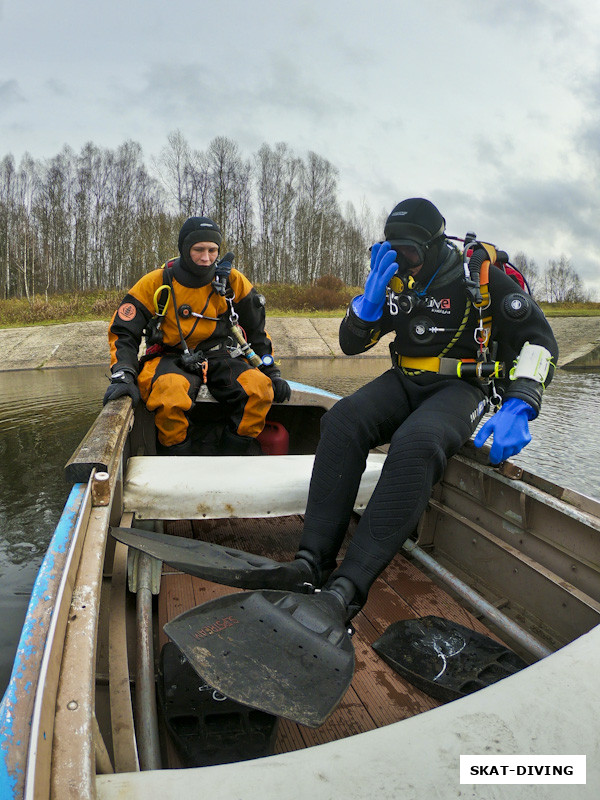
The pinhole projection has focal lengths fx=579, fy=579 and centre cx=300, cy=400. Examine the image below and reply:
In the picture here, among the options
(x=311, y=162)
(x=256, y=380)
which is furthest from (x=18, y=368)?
(x=311, y=162)

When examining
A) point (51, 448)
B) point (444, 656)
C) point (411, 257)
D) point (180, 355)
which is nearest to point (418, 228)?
point (411, 257)

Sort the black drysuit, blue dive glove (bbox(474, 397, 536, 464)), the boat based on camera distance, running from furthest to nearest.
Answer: blue dive glove (bbox(474, 397, 536, 464)), the black drysuit, the boat

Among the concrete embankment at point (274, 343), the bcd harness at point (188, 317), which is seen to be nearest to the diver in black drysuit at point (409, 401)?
the bcd harness at point (188, 317)

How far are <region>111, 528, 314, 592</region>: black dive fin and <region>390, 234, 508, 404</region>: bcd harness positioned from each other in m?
1.11

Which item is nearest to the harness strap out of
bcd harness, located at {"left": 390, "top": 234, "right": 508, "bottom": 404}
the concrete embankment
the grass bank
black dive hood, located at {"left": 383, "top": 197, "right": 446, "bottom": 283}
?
bcd harness, located at {"left": 390, "top": 234, "right": 508, "bottom": 404}

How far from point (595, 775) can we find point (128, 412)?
8.31 ft

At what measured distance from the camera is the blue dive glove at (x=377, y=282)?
249 centimetres

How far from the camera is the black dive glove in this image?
127 inches

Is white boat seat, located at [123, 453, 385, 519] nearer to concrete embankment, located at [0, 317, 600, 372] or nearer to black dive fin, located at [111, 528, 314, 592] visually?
black dive fin, located at [111, 528, 314, 592]

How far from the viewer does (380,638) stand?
2.07 m

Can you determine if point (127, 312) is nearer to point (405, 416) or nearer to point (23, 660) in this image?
point (405, 416)

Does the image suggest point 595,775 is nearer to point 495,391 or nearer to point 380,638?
point 380,638

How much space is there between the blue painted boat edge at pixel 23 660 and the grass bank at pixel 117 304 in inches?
1036

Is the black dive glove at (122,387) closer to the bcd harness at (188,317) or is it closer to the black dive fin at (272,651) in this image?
the bcd harness at (188,317)
